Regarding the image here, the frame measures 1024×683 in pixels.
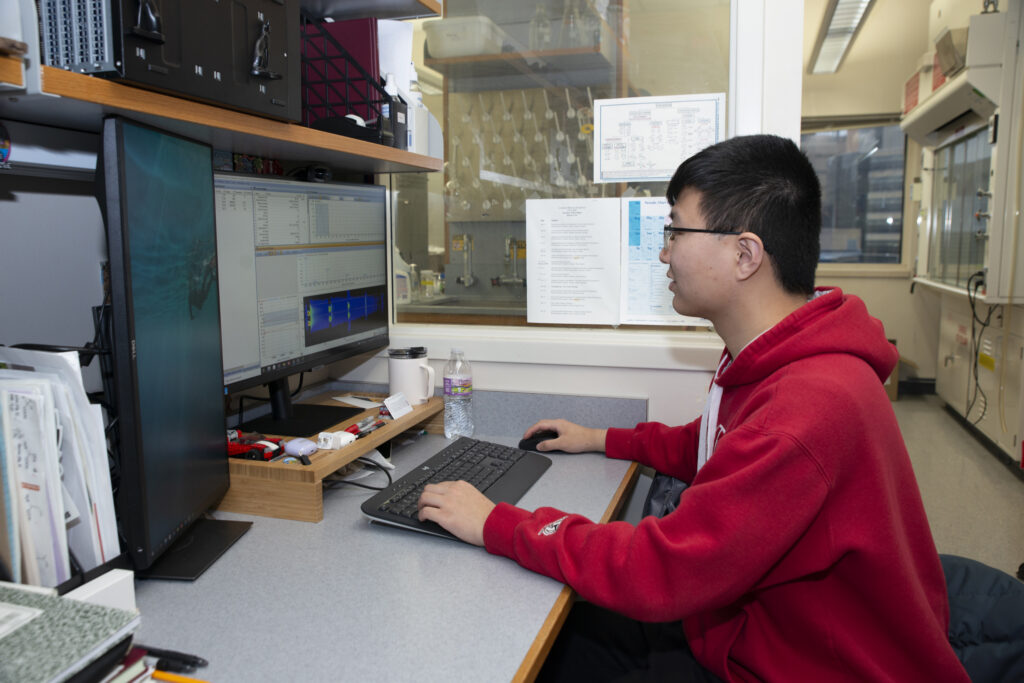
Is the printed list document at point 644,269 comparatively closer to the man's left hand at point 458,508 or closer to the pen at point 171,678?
the man's left hand at point 458,508

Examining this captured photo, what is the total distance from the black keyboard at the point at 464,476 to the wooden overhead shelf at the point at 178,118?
23.6 inches

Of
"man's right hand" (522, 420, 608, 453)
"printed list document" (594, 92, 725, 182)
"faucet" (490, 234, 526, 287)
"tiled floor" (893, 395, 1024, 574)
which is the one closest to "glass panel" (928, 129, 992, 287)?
"tiled floor" (893, 395, 1024, 574)

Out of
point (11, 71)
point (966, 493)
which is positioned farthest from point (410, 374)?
point (966, 493)

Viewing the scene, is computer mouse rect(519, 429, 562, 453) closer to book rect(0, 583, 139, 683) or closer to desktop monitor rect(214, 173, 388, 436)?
desktop monitor rect(214, 173, 388, 436)

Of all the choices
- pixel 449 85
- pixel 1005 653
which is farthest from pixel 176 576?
pixel 449 85

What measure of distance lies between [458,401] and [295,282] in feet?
1.51

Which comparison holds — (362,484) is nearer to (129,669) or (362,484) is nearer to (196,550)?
(196,550)

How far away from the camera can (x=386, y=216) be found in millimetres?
1827

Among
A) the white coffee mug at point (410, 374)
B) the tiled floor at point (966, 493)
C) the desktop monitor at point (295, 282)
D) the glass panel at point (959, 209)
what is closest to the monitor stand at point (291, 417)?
the desktop monitor at point (295, 282)

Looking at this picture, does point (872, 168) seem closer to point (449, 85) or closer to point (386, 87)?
point (449, 85)

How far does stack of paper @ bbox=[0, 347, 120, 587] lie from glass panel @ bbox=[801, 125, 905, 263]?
5.92 m

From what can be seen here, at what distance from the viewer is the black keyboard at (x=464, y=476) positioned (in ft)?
3.58

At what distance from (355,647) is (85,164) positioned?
831 mm

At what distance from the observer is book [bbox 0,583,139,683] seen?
0.53 m
